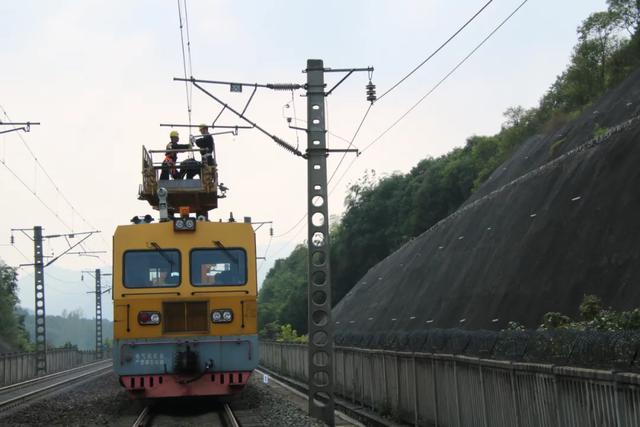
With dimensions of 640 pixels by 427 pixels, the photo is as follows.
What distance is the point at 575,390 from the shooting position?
23.0 ft

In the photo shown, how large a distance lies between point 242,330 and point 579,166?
63.4 ft

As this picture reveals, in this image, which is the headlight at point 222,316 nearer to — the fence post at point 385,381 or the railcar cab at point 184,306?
the railcar cab at point 184,306

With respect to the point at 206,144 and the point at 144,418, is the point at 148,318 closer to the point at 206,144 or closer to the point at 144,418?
the point at 144,418

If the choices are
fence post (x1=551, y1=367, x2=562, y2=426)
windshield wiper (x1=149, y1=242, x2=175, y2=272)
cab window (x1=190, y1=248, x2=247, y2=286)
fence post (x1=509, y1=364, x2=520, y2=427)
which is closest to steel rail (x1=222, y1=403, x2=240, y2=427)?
cab window (x1=190, y1=248, x2=247, y2=286)

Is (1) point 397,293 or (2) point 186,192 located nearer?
(2) point 186,192

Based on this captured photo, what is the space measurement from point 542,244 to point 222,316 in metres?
15.9

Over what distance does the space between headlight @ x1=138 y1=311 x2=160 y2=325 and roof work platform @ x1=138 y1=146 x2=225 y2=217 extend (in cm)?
372

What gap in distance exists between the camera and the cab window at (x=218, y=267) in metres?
15.2

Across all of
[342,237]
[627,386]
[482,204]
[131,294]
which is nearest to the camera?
[627,386]

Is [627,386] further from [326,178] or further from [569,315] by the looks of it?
[569,315]

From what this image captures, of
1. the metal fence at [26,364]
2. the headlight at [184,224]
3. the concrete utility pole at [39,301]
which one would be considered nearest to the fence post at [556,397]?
the headlight at [184,224]

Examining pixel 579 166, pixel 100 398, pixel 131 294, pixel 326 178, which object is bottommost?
pixel 100 398

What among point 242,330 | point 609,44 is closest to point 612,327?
point 242,330

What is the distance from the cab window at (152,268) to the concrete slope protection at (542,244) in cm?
1100
